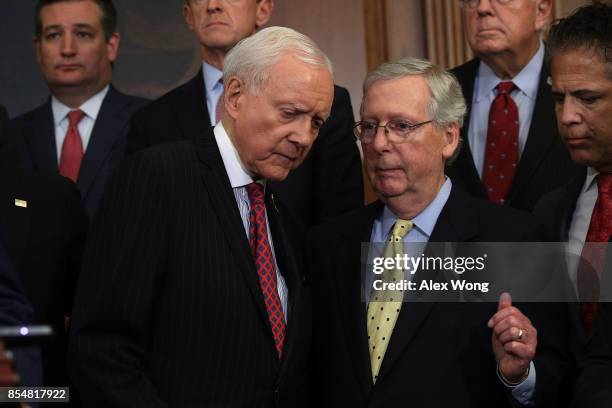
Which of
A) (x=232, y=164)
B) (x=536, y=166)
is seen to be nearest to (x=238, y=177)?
(x=232, y=164)

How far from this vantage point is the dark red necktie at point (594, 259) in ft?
11.3

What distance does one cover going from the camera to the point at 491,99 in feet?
14.4

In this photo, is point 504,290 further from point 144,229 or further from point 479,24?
point 479,24

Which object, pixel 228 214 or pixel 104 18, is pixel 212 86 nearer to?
pixel 104 18

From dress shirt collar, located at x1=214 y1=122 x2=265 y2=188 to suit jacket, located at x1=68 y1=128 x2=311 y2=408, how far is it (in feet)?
0.28

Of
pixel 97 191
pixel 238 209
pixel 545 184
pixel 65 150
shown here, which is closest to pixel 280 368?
pixel 238 209

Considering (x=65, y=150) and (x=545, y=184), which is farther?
(x=65, y=150)

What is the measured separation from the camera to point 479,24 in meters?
4.43

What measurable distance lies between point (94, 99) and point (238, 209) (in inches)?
73.3

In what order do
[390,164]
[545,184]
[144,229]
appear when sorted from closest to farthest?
[144,229]
[390,164]
[545,184]

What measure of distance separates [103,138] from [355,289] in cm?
164

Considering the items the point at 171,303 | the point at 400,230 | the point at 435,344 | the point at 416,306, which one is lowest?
the point at 435,344

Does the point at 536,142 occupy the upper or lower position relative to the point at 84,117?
lower

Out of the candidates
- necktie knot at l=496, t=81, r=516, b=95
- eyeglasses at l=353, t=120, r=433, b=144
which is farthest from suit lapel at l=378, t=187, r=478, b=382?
necktie knot at l=496, t=81, r=516, b=95
